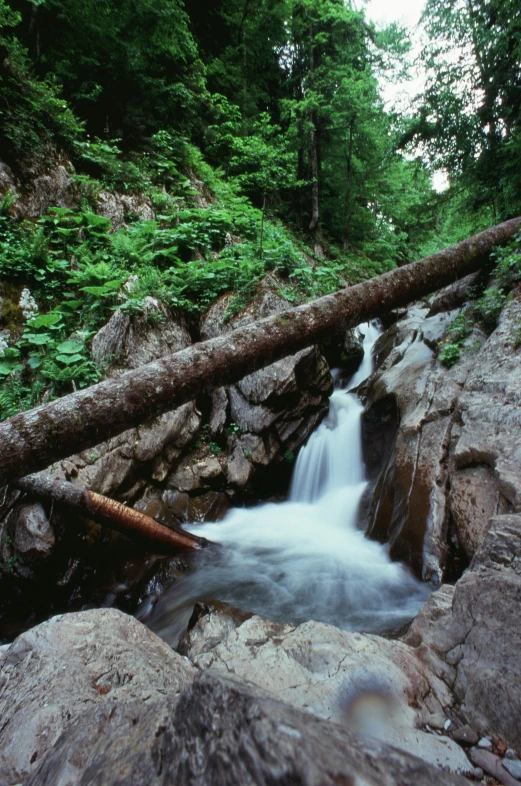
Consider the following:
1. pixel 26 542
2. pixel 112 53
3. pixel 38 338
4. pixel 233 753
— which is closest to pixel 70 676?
pixel 233 753

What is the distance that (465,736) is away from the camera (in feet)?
5.75

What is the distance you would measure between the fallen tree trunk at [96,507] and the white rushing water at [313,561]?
0.85 metres

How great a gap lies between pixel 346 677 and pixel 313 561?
3.23 m

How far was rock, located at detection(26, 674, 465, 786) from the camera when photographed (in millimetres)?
844

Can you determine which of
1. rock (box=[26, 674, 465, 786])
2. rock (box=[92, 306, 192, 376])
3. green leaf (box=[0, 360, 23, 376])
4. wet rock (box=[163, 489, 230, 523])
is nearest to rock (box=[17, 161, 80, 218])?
rock (box=[92, 306, 192, 376])

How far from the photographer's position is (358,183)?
1482cm

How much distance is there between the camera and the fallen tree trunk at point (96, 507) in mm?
4707

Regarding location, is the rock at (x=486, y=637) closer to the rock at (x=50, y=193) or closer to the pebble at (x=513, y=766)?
the pebble at (x=513, y=766)

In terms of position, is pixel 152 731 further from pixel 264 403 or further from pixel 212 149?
pixel 212 149

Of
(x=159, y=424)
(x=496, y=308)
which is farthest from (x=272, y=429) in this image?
(x=496, y=308)

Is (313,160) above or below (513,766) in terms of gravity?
above

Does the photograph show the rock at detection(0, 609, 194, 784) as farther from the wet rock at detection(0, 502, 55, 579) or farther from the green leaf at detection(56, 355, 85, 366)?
the green leaf at detection(56, 355, 85, 366)

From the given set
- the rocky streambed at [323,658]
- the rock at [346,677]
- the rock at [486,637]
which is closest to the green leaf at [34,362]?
the rocky streambed at [323,658]

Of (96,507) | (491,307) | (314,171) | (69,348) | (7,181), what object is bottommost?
(96,507)
